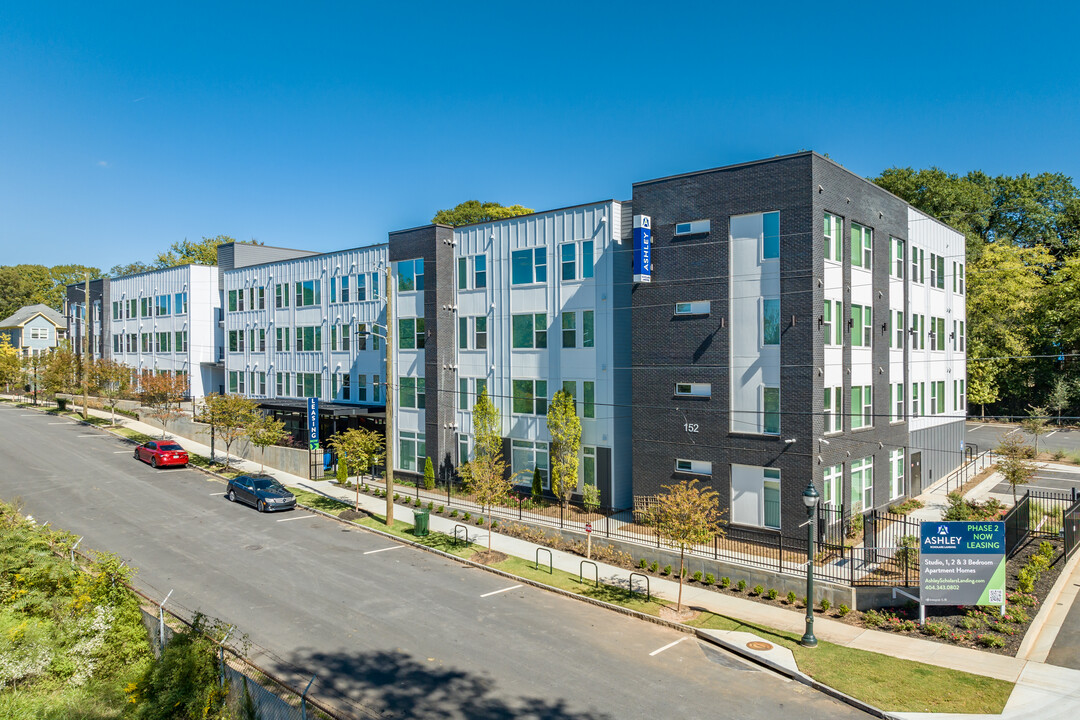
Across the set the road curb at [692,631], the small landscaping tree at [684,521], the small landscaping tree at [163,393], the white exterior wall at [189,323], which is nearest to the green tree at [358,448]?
the road curb at [692,631]

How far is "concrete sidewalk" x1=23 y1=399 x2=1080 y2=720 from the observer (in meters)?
13.4

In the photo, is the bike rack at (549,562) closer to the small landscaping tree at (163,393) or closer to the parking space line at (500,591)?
the parking space line at (500,591)

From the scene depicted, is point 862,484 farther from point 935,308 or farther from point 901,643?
point 935,308

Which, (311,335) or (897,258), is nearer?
(897,258)

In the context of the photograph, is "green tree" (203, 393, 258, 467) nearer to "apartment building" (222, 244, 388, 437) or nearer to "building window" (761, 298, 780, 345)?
"apartment building" (222, 244, 388, 437)

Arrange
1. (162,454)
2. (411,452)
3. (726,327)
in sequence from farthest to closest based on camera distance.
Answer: (162,454) < (411,452) < (726,327)

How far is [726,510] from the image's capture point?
24750 millimetres

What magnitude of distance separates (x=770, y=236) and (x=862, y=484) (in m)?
10.8

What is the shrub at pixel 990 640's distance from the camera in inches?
636

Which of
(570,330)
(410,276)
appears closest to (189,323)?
(410,276)

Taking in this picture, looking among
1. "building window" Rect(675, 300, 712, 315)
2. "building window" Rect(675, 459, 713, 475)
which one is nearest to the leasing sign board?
"building window" Rect(675, 459, 713, 475)

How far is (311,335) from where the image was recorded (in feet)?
141

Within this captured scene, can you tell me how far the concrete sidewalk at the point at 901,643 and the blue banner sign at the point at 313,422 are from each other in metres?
15.5

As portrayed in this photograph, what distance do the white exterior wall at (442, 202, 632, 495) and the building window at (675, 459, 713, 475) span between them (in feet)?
10.8
